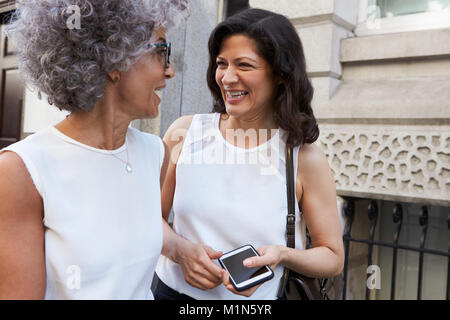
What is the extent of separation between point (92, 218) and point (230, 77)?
85 centimetres

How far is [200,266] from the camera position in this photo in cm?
154

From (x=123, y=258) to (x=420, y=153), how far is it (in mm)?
2383

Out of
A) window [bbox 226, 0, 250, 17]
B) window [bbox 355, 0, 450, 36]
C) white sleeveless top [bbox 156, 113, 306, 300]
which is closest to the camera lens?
white sleeveless top [bbox 156, 113, 306, 300]

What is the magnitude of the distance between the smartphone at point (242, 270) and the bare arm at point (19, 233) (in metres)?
0.64

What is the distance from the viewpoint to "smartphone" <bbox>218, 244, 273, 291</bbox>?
1.43 metres

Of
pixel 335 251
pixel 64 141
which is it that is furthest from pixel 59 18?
pixel 335 251

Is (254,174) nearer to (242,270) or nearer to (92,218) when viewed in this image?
(242,270)

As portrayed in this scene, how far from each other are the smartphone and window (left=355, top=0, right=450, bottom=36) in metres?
2.54

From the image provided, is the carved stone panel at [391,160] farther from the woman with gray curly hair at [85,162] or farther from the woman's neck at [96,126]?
the woman's neck at [96,126]

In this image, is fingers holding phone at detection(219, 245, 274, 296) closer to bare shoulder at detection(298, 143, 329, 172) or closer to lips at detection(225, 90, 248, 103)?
bare shoulder at detection(298, 143, 329, 172)

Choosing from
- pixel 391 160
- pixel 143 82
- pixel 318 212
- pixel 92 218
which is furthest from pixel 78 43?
pixel 391 160

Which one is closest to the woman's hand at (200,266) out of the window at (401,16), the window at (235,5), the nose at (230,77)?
the nose at (230,77)

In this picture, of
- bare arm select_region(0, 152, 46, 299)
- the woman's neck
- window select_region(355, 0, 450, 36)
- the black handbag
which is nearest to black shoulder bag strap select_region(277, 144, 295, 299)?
the black handbag

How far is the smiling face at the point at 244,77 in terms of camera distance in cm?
172
